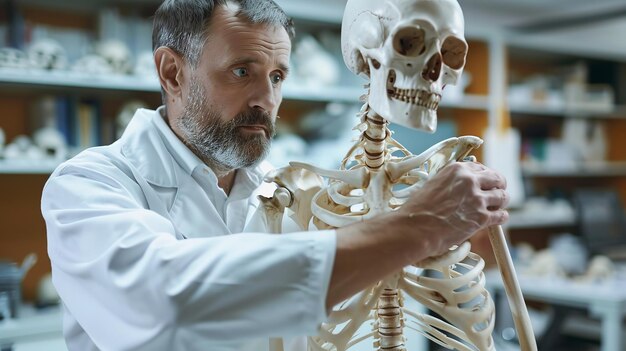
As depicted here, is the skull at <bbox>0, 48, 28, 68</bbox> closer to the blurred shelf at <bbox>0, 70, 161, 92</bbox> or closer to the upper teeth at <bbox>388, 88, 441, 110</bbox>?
the blurred shelf at <bbox>0, 70, 161, 92</bbox>

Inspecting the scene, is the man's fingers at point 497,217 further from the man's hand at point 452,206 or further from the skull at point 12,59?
the skull at point 12,59

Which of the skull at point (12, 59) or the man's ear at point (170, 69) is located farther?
the skull at point (12, 59)

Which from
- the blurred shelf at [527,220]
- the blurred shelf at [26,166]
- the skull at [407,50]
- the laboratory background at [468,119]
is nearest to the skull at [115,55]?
the laboratory background at [468,119]

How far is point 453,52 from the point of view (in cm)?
95

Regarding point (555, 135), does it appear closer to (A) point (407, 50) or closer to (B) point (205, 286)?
(A) point (407, 50)

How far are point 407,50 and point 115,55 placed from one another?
5.33ft

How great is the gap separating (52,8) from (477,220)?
2119mm

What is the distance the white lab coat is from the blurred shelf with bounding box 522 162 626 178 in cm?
309

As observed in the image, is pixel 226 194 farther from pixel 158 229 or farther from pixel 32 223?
pixel 32 223

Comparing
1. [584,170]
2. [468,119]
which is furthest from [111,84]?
[584,170]

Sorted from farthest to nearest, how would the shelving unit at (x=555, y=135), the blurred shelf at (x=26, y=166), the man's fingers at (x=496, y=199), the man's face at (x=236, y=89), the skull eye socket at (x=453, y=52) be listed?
the shelving unit at (x=555, y=135) < the blurred shelf at (x=26, y=166) < the man's face at (x=236, y=89) < the skull eye socket at (x=453, y=52) < the man's fingers at (x=496, y=199)

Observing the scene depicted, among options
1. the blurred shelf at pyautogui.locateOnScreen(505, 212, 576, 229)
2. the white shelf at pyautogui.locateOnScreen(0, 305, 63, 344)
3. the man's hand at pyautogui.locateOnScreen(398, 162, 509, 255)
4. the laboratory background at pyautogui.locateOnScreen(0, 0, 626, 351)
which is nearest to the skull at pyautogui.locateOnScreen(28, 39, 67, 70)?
the laboratory background at pyautogui.locateOnScreen(0, 0, 626, 351)

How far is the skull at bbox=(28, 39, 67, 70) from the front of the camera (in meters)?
2.15

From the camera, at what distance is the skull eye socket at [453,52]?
3.00ft
